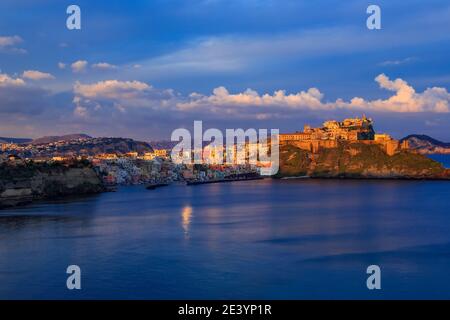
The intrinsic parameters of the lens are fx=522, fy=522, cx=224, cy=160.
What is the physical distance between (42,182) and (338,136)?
5670 cm

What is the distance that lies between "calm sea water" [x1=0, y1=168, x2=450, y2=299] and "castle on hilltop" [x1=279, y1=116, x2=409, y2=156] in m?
47.3

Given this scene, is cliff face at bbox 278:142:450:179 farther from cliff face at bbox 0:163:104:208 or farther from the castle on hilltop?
cliff face at bbox 0:163:104:208

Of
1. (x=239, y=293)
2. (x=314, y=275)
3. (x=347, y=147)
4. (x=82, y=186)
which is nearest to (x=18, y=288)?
(x=239, y=293)

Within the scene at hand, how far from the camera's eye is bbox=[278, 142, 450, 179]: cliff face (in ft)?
247

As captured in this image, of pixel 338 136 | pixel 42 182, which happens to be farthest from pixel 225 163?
pixel 42 182

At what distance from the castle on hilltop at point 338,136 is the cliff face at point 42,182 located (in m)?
43.5

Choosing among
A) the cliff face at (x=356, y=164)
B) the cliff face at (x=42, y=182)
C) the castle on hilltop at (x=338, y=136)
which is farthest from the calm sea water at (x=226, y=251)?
the castle on hilltop at (x=338, y=136)

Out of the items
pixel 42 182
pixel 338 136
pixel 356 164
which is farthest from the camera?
pixel 338 136

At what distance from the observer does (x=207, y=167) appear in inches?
3784

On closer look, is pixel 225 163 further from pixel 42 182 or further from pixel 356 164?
pixel 42 182

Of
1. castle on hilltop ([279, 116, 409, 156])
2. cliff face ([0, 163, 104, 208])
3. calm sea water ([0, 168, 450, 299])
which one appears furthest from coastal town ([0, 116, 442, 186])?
calm sea water ([0, 168, 450, 299])

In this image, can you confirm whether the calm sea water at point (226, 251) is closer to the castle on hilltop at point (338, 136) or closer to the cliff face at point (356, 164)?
the cliff face at point (356, 164)

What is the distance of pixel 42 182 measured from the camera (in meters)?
52.1

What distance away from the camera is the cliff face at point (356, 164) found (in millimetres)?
75250
